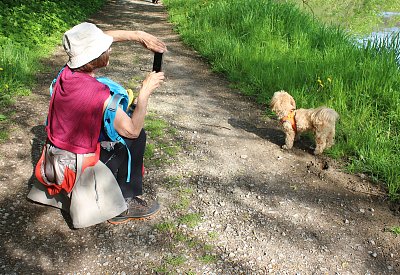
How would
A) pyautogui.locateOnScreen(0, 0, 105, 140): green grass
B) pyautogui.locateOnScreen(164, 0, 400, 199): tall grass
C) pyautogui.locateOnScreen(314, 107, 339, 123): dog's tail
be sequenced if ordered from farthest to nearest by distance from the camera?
pyautogui.locateOnScreen(0, 0, 105, 140): green grass
pyautogui.locateOnScreen(164, 0, 400, 199): tall grass
pyautogui.locateOnScreen(314, 107, 339, 123): dog's tail

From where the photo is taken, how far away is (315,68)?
561 centimetres

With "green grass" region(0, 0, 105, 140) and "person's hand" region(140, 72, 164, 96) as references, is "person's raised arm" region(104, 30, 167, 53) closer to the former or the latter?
"person's hand" region(140, 72, 164, 96)

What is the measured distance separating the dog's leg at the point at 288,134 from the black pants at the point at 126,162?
1930 millimetres

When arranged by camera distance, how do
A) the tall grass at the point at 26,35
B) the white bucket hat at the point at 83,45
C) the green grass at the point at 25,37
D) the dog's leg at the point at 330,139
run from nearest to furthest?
1. the white bucket hat at the point at 83,45
2. the dog's leg at the point at 330,139
3. the green grass at the point at 25,37
4. the tall grass at the point at 26,35

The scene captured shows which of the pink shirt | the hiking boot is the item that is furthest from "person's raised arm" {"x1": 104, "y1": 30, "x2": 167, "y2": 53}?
the hiking boot

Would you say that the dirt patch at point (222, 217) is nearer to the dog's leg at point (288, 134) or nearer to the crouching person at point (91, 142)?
the dog's leg at point (288, 134)

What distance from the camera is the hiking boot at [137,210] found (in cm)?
295

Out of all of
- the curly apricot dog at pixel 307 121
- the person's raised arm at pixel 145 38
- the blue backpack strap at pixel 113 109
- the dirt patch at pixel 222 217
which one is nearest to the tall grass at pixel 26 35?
the dirt patch at pixel 222 217

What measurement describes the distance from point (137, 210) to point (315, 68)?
3947mm

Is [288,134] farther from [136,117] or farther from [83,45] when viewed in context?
[83,45]

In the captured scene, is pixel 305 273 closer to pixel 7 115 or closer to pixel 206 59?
pixel 7 115

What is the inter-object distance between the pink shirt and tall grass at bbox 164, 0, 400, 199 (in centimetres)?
285

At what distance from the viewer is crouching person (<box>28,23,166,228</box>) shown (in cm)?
235

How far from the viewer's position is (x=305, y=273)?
2.60 m
